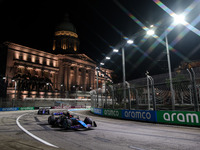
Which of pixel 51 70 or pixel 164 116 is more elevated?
pixel 51 70

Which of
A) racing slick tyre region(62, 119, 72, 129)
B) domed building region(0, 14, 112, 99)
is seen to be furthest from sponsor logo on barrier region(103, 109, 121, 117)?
domed building region(0, 14, 112, 99)

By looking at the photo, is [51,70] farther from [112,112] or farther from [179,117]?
[179,117]

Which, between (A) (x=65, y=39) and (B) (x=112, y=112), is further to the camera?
(A) (x=65, y=39)

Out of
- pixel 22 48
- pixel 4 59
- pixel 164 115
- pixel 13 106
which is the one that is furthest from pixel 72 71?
pixel 164 115

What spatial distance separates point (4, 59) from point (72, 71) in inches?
1297

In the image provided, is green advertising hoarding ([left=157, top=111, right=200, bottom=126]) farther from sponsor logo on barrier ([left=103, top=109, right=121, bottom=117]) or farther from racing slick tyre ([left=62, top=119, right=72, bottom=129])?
racing slick tyre ([left=62, top=119, right=72, bottom=129])

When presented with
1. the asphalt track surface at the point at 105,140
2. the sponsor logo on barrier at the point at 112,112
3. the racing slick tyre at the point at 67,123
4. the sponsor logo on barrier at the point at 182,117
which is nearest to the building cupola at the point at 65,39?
the sponsor logo on barrier at the point at 112,112

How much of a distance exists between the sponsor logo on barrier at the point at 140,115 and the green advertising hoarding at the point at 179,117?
0.51m

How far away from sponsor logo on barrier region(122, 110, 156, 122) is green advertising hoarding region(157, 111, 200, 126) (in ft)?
1.67

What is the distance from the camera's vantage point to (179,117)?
10664 millimetres

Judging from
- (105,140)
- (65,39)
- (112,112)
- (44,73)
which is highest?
(65,39)

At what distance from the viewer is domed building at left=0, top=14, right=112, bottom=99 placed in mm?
64688

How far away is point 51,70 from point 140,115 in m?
72.9

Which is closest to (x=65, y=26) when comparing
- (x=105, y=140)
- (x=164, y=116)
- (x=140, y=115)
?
(x=140, y=115)
